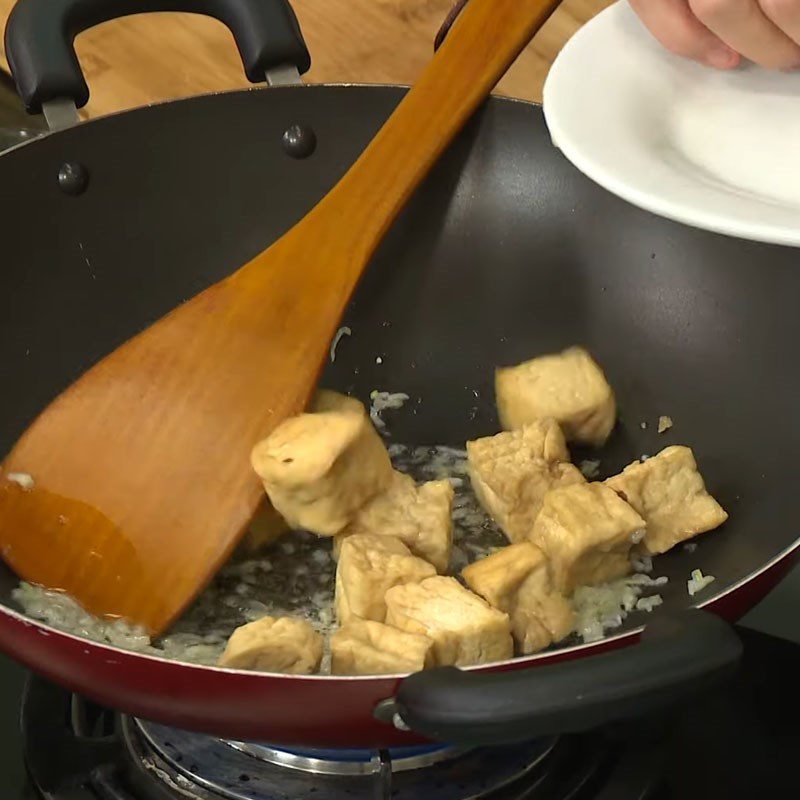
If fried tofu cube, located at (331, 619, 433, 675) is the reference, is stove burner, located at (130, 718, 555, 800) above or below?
below

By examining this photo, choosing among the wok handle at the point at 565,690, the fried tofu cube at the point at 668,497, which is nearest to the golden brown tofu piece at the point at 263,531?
the fried tofu cube at the point at 668,497

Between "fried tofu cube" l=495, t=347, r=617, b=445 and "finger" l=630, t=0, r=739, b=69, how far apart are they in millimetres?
289

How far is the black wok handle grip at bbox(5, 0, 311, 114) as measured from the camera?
3.01 feet

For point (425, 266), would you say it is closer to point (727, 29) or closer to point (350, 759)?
point (727, 29)

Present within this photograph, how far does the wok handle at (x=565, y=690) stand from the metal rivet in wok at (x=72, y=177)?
0.64 metres

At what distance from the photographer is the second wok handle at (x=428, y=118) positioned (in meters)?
0.94

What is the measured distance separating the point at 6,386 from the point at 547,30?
0.69 metres

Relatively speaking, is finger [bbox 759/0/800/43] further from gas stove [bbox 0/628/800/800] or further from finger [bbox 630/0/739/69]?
gas stove [bbox 0/628/800/800]

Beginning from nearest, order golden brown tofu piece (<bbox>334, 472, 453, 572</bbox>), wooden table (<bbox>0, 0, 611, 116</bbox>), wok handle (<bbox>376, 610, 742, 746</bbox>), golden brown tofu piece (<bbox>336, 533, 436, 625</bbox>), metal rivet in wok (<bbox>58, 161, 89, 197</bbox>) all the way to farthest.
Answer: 1. wok handle (<bbox>376, 610, 742, 746</bbox>)
2. golden brown tofu piece (<bbox>336, 533, 436, 625</bbox>)
3. golden brown tofu piece (<bbox>334, 472, 453, 572</bbox>)
4. metal rivet in wok (<bbox>58, 161, 89, 197</bbox>)
5. wooden table (<bbox>0, 0, 611, 116</bbox>)

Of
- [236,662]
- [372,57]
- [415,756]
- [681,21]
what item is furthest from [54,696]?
[372,57]

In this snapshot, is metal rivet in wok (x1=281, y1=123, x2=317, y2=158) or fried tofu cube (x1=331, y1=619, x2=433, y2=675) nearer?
fried tofu cube (x1=331, y1=619, x2=433, y2=675)

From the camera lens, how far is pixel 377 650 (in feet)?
2.31

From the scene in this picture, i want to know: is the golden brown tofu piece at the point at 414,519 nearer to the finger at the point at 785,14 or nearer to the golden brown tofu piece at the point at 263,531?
the golden brown tofu piece at the point at 263,531

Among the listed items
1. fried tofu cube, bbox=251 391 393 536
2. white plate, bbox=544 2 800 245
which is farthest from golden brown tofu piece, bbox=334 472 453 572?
white plate, bbox=544 2 800 245
